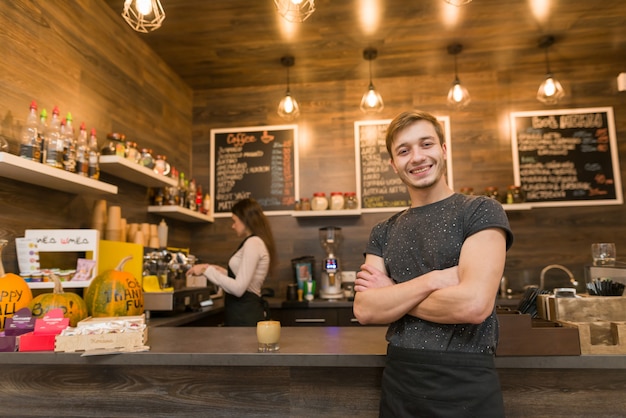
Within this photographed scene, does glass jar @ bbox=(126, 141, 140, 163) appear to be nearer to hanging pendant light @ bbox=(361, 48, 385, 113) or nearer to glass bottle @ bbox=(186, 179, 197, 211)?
glass bottle @ bbox=(186, 179, 197, 211)

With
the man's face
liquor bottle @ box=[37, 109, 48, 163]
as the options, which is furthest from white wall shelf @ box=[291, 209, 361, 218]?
the man's face

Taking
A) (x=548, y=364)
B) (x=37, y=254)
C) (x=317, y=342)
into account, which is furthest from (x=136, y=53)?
(x=548, y=364)

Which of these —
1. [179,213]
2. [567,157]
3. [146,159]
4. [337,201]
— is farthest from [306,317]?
[567,157]

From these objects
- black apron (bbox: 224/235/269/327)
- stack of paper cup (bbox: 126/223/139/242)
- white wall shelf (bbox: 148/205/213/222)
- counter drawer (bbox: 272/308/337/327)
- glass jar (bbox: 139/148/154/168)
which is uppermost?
glass jar (bbox: 139/148/154/168)

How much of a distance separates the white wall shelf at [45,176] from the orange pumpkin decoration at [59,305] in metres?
0.48

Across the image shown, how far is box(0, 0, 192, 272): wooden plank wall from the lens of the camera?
2.16 meters

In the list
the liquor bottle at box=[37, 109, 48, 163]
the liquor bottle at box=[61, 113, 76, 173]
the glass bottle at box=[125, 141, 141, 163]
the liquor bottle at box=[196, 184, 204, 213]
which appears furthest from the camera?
the liquor bottle at box=[196, 184, 204, 213]

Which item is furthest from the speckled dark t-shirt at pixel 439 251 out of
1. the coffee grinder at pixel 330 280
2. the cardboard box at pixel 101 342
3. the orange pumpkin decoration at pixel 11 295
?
the coffee grinder at pixel 330 280

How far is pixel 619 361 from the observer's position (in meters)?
1.37

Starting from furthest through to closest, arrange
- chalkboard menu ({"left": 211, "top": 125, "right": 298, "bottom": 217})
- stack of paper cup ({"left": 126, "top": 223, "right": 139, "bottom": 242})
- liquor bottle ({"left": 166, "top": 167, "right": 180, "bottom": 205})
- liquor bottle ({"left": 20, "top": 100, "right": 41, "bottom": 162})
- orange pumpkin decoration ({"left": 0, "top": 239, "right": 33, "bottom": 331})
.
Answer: chalkboard menu ({"left": 211, "top": 125, "right": 298, "bottom": 217})
liquor bottle ({"left": 166, "top": 167, "right": 180, "bottom": 205})
stack of paper cup ({"left": 126, "top": 223, "right": 139, "bottom": 242})
liquor bottle ({"left": 20, "top": 100, "right": 41, "bottom": 162})
orange pumpkin decoration ({"left": 0, "top": 239, "right": 33, "bottom": 331})

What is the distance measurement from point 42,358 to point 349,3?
267 centimetres

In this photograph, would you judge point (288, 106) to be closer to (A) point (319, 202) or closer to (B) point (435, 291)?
(A) point (319, 202)

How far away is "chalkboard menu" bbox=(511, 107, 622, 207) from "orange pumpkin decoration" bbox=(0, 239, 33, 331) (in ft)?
12.1

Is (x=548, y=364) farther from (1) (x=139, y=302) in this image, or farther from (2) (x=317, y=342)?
(1) (x=139, y=302)
